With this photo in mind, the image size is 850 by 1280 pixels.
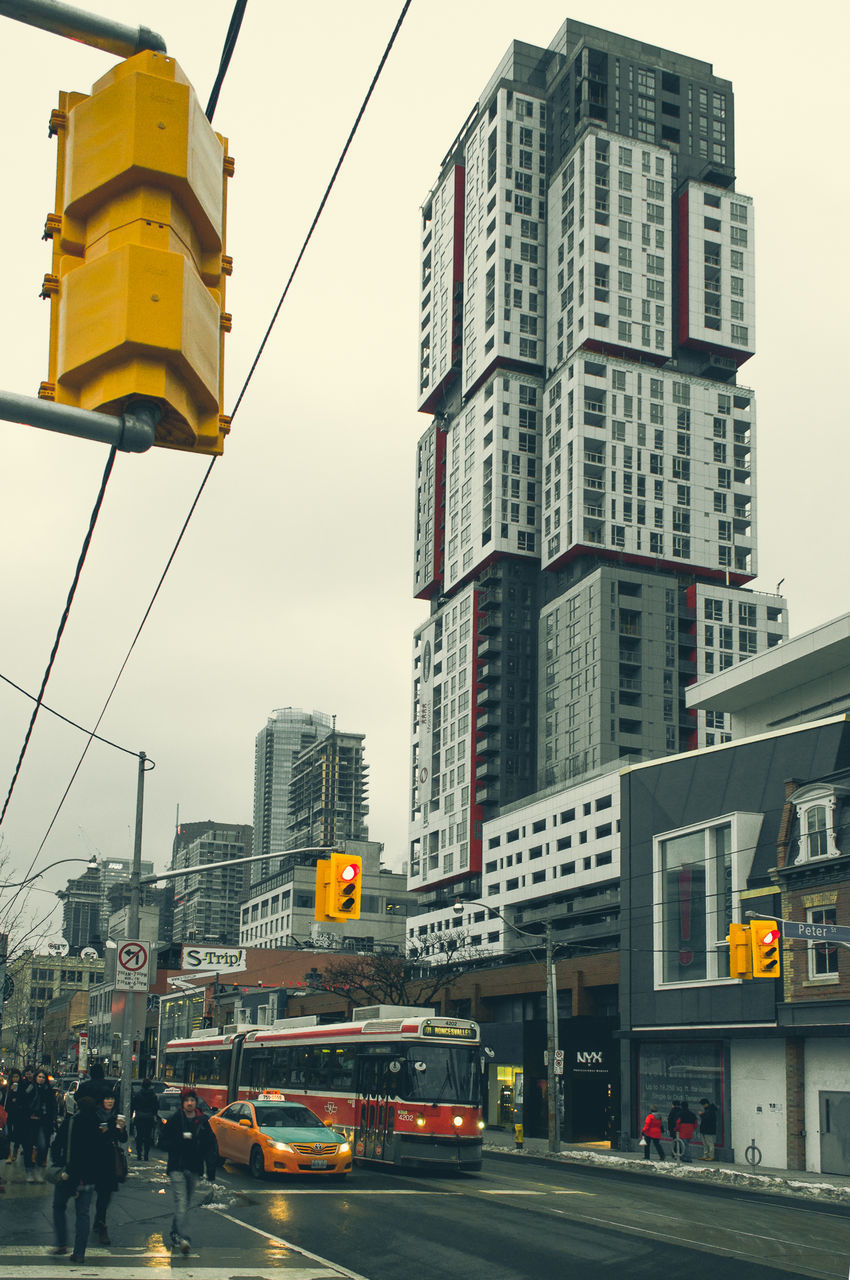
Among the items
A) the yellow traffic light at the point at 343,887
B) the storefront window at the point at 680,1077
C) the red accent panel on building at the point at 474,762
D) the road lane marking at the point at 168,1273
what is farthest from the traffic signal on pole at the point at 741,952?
the red accent panel on building at the point at 474,762

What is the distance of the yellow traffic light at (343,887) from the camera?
79.3ft

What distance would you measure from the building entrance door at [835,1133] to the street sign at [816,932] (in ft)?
35.5

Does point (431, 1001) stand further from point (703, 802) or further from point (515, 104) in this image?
point (515, 104)

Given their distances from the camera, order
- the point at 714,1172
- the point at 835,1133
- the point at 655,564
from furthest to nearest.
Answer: the point at 655,564 < the point at 835,1133 < the point at 714,1172

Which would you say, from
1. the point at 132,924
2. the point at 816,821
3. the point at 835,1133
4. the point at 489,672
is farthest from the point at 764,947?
the point at 489,672

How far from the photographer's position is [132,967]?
28703 mm

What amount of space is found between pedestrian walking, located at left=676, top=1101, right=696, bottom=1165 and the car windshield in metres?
18.0

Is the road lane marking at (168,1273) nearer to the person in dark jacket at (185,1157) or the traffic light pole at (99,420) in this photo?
the person in dark jacket at (185,1157)

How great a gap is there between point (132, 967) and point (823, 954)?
74.6 ft

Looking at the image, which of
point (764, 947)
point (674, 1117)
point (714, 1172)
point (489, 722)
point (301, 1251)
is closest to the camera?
point (301, 1251)

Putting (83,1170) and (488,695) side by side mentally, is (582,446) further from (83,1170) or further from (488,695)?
(83,1170)

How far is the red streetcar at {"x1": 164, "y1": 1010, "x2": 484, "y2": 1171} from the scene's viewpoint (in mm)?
31250

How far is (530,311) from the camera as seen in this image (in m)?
135

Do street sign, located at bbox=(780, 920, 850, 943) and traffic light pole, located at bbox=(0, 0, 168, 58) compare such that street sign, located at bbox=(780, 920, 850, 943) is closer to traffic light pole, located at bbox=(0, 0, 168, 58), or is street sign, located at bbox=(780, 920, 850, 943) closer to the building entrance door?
the building entrance door
